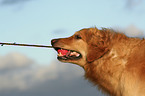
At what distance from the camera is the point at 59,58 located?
28.8 feet

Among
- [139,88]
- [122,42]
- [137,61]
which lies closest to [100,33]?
[122,42]

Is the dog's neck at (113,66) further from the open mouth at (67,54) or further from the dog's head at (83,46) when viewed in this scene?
the open mouth at (67,54)

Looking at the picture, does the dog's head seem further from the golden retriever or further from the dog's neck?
the dog's neck

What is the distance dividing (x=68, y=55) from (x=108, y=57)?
1.26m

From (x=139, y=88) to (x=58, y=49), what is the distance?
2.66 metres

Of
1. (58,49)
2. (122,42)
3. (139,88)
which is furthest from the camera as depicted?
(58,49)

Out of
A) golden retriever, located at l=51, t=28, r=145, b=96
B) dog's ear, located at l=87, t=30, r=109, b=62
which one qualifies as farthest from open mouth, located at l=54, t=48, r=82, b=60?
dog's ear, located at l=87, t=30, r=109, b=62

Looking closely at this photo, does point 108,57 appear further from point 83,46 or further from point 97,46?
point 83,46

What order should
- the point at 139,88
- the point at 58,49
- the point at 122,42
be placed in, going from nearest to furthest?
the point at 139,88
the point at 122,42
the point at 58,49

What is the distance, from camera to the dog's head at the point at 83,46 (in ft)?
27.6

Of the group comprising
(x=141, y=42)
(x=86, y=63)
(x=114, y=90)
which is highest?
(x=141, y=42)

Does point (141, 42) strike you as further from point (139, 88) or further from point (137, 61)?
point (139, 88)

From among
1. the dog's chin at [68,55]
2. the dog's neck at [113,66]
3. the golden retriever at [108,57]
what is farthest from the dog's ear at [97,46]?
the dog's chin at [68,55]

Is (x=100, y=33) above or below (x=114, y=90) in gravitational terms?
above
